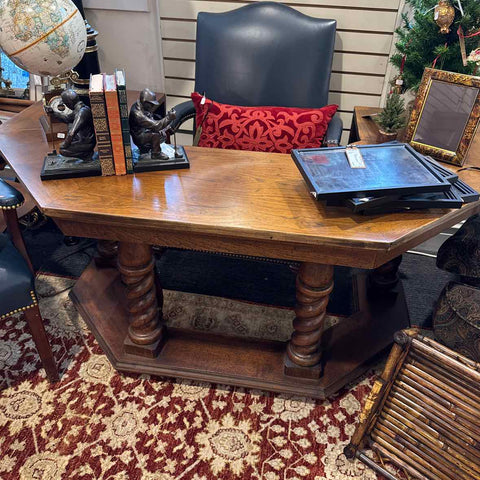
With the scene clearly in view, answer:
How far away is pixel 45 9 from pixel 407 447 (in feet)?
6.21

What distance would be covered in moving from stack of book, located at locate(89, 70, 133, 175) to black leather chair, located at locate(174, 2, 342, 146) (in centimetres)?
68

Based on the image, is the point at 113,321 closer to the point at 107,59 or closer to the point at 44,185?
the point at 44,185

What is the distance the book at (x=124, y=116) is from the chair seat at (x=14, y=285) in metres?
0.46

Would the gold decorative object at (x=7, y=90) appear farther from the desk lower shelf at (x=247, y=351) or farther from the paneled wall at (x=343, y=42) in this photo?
the desk lower shelf at (x=247, y=351)

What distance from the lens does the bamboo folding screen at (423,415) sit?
1.11m

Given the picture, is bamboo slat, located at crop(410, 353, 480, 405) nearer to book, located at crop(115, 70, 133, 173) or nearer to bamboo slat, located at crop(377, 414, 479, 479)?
bamboo slat, located at crop(377, 414, 479, 479)

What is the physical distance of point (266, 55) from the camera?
2027 millimetres

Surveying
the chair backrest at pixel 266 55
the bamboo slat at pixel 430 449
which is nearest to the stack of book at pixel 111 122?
the chair backrest at pixel 266 55

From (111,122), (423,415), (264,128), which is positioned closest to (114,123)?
(111,122)

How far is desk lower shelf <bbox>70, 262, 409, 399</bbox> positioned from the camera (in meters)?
1.51

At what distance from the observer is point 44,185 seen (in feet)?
4.21

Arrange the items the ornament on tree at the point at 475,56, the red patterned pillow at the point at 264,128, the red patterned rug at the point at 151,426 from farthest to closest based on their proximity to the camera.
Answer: the red patterned pillow at the point at 264,128 < the ornament on tree at the point at 475,56 < the red patterned rug at the point at 151,426

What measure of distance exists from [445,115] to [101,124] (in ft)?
3.74

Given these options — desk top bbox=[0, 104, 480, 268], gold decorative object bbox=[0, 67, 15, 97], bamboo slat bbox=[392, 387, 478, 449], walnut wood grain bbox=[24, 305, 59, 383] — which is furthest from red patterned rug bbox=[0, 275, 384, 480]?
gold decorative object bbox=[0, 67, 15, 97]
